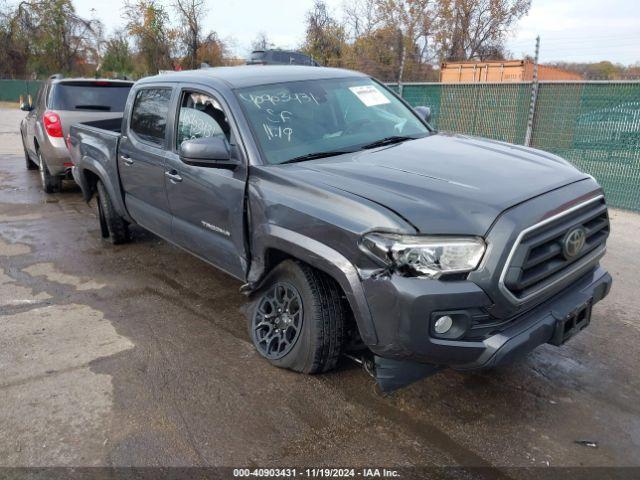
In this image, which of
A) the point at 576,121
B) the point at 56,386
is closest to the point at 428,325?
the point at 56,386

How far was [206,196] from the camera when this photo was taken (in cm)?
385

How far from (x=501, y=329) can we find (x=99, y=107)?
7.91 m

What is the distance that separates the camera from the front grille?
2.55 m

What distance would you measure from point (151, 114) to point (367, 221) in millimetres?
2870

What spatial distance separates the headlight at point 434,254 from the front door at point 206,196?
4.32 feet

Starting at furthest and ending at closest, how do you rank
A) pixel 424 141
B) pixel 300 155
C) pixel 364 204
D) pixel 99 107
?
pixel 99 107
pixel 424 141
pixel 300 155
pixel 364 204

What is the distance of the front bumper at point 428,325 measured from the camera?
8.17 feet

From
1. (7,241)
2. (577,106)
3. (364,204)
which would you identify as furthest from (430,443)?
(577,106)

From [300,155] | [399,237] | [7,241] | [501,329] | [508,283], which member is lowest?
[7,241]

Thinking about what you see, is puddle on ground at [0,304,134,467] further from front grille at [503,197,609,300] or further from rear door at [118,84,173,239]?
front grille at [503,197,609,300]

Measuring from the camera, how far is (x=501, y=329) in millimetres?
2633

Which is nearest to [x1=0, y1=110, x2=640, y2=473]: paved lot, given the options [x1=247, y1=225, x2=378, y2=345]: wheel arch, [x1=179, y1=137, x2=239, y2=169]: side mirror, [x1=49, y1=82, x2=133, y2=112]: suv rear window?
[x1=247, y1=225, x2=378, y2=345]: wheel arch

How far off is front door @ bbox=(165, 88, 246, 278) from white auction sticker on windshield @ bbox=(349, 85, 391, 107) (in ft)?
3.65

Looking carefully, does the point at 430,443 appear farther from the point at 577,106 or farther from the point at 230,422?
the point at 577,106
